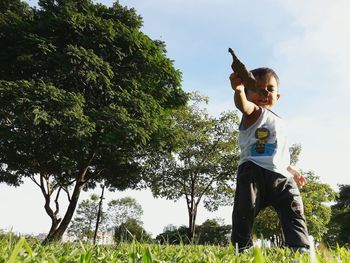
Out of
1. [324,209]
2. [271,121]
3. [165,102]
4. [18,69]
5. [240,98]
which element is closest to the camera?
[240,98]

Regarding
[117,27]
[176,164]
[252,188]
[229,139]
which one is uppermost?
[117,27]

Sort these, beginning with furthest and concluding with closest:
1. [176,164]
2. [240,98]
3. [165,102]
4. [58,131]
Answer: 1. [176,164]
2. [165,102]
3. [58,131]
4. [240,98]

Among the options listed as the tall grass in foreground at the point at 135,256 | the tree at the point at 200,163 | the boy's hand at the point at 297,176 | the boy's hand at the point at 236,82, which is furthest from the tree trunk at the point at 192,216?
the tall grass in foreground at the point at 135,256

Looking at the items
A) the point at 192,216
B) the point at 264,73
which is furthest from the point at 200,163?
the point at 264,73

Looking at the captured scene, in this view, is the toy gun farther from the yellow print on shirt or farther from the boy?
the yellow print on shirt

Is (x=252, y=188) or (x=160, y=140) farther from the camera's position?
(x=160, y=140)

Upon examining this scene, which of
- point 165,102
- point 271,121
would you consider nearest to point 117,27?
point 165,102

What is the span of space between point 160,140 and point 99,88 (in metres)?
4.18

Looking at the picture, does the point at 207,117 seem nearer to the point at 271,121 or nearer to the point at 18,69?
the point at 18,69

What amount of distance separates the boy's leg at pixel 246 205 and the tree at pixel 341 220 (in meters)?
50.9

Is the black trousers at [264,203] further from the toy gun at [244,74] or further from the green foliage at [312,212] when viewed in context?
the green foliage at [312,212]

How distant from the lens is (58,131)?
52.2 ft

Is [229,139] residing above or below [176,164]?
above

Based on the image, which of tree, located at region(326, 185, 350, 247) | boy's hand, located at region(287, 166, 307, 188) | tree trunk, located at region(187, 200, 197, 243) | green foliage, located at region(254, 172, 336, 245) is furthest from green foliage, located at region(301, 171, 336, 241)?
boy's hand, located at region(287, 166, 307, 188)
